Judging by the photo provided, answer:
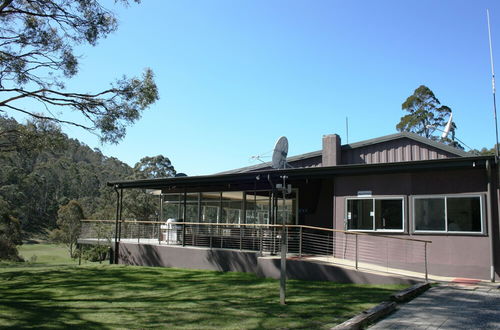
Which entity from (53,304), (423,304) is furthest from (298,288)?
(53,304)

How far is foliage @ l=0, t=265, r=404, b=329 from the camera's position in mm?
7578

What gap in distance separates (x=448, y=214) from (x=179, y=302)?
24.1 ft

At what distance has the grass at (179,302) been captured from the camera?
7.59 m

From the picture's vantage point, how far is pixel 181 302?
942 cm

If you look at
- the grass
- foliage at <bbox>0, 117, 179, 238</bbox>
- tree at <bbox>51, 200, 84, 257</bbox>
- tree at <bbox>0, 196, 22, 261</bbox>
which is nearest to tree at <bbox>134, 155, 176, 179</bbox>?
foliage at <bbox>0, 117, 179, 238</bbox>

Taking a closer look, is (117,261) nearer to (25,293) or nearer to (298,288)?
(25,293)

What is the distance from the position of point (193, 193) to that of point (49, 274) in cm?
742

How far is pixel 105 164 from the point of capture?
10294 cm

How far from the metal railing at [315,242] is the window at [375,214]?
307 mm

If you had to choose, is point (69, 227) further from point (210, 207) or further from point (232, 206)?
point (232, 206)

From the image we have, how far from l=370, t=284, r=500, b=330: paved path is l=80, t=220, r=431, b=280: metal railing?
1.74 m

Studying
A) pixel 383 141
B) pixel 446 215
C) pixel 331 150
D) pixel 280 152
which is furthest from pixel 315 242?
pixel 383 141

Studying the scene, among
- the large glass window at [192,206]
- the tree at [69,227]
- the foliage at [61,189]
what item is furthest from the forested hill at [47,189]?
the large glass window at [192,206]

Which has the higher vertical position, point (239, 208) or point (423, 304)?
point (239, 208)
